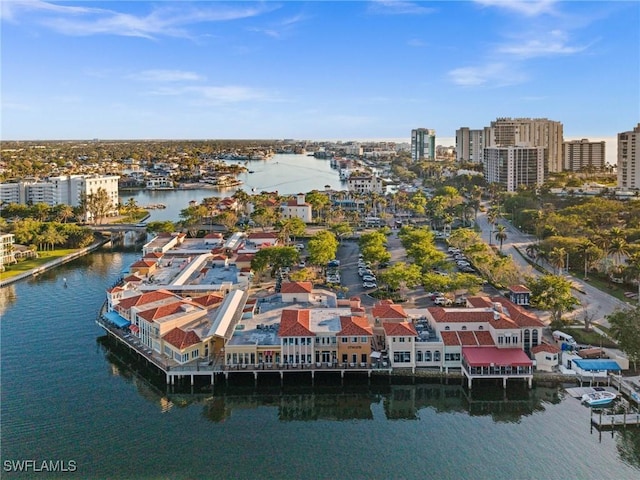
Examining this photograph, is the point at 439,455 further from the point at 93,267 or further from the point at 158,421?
the point at 93,267

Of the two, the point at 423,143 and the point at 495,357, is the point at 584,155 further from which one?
the point at 495,357

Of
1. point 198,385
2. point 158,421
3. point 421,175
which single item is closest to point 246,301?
point 198,385

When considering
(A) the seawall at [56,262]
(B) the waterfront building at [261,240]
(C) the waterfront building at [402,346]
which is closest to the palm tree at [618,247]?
(C) the waterfront building at [402,346]

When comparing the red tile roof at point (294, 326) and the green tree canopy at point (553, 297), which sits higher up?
the green tree canopy at point (553, 297)

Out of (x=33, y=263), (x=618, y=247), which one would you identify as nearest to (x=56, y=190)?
(x=33, y=263)

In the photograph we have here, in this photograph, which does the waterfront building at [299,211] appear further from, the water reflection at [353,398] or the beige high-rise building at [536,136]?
the beige high-rise building at [536,136]

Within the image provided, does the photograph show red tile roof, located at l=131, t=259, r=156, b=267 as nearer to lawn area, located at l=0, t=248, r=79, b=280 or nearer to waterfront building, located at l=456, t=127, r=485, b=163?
lawn area, located at l=0, t=248, r=79, b=280
